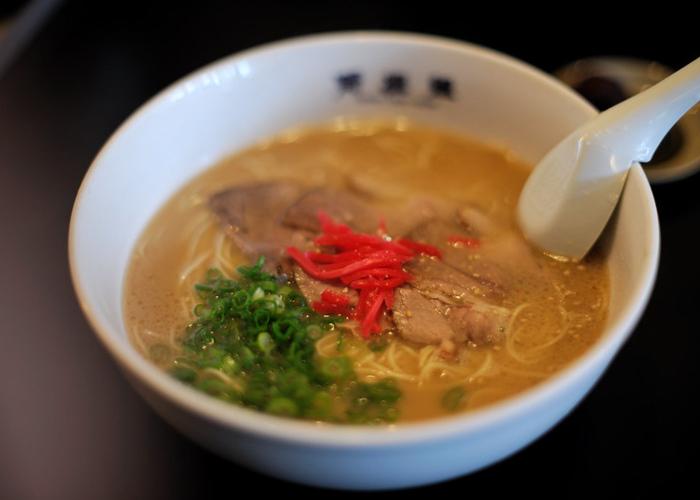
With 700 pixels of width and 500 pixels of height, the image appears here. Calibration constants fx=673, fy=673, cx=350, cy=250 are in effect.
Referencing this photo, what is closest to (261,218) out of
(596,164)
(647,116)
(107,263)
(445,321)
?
(107,263)

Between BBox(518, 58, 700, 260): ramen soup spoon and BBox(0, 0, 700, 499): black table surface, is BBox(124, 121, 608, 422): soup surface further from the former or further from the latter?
BBox(0, 0, 700, 499): black table surface

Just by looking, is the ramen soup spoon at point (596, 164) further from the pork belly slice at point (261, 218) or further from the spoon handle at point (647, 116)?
the pork belly slice at point (261, 218)

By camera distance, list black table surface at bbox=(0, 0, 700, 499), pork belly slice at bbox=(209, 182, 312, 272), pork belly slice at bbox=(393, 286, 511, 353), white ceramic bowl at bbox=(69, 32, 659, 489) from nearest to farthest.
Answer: white ceramic bowl at bbox=(69, 32, 659, 489) < black table surface at bbox=(0, 0, 700, 499) < pork belly slice at bbox=(393, 286, 511, 353) < pork belly slice at bbox=(209, 182, 312, 272)

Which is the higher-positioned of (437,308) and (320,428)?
(437,308)

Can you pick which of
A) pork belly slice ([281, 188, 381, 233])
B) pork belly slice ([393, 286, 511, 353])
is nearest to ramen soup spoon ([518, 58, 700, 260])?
pork belly slice ([393, 286, 511, 353])

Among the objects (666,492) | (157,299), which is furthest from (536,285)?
(157,299)

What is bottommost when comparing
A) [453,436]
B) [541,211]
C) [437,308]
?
[453,436]

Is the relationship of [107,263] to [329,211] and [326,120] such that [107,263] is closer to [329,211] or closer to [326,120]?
[329,211]

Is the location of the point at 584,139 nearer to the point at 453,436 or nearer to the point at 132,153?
the point at 453,436
